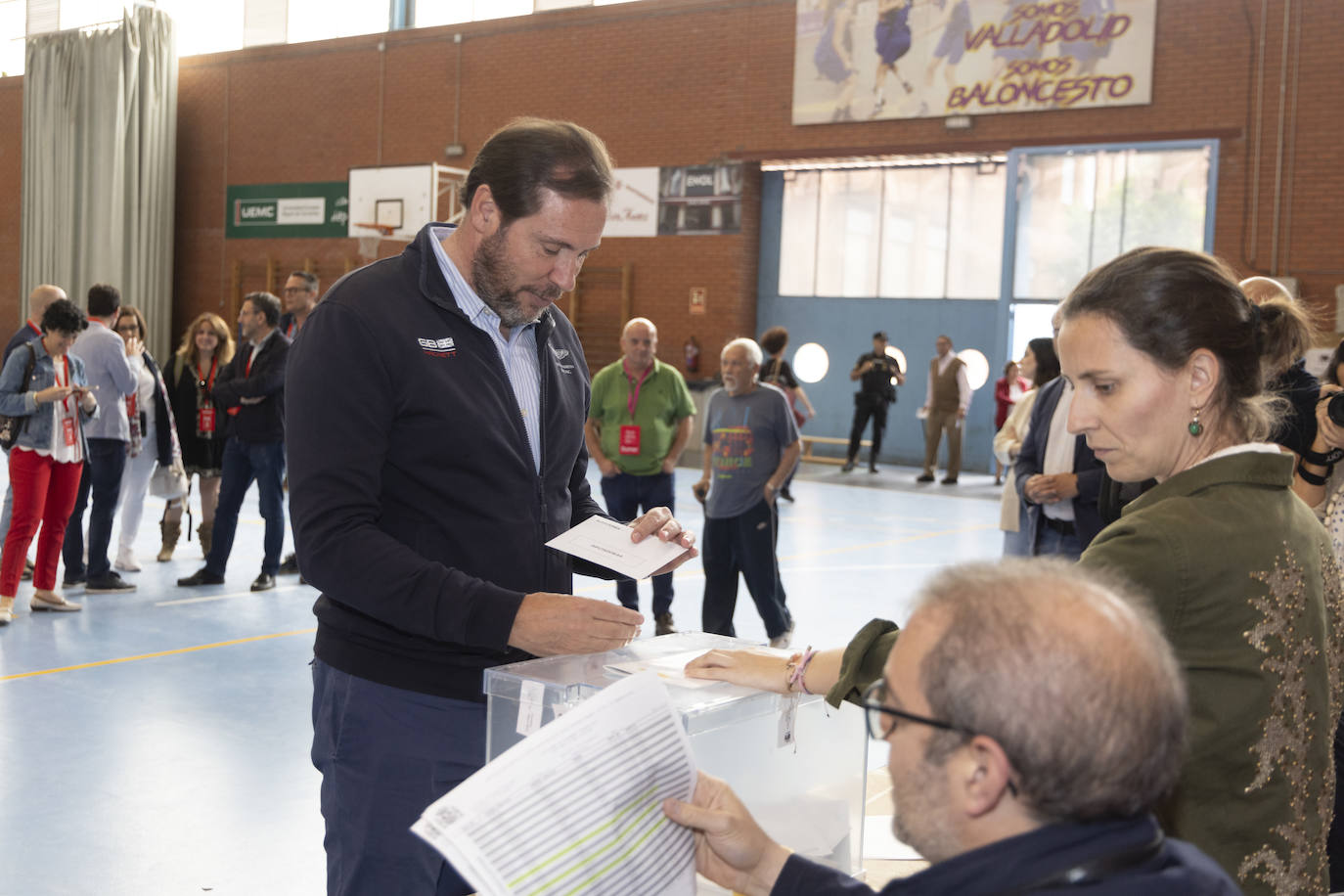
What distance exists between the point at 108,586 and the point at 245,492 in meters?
0.94

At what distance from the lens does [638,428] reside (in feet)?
22.7

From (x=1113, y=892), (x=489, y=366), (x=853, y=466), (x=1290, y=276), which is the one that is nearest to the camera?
(x=1113, y=892)

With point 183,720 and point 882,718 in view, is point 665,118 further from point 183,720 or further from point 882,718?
point 882,718

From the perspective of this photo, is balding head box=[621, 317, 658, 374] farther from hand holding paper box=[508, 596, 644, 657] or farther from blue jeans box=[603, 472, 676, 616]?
hand holding paper box=[508, 596, 644, 657]

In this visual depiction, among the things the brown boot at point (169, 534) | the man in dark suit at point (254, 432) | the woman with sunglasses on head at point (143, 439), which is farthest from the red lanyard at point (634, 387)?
the brown boot at point (169, 534)

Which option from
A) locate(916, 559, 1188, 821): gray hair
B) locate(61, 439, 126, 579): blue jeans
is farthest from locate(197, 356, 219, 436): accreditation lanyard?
locate(916, 559, 1188, 821): gray hair

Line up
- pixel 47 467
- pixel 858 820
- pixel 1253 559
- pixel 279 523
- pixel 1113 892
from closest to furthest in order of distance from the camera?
pixel 1113 892 < pixel 1253 559 < pixel 858 820 < pixel 47 467 < pixel 279 523

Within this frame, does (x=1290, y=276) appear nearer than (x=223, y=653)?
No

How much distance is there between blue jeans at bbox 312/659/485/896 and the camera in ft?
6.22

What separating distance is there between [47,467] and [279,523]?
1.44 m

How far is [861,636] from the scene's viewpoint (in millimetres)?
1688

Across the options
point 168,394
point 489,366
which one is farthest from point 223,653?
point 489,366

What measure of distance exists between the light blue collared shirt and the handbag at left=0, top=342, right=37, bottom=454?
528 centimetres

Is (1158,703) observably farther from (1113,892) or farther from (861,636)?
(861,636)
